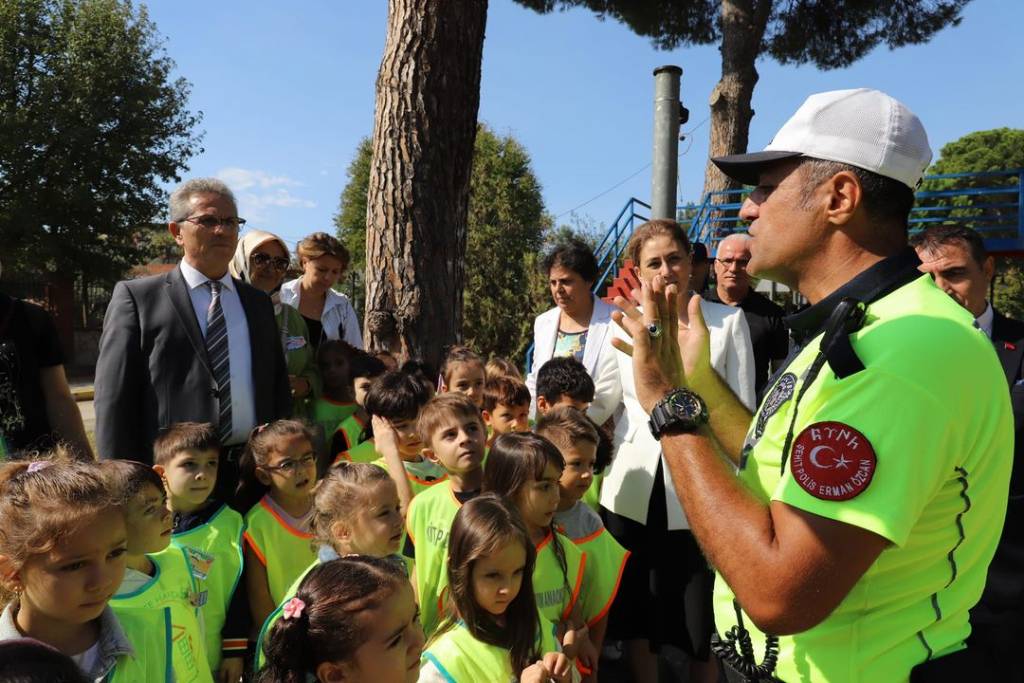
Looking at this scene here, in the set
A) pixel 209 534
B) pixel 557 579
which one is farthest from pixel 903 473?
pixel 209 534

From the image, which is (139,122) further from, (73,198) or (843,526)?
(843,526)

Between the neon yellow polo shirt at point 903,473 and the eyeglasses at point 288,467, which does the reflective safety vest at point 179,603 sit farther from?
the neon yellow polo shirt at point 903,473

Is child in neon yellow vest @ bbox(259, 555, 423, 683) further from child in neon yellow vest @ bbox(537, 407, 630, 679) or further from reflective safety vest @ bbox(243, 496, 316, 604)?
child in neon yellow vest @ bbox(537, 407, 630, 679)

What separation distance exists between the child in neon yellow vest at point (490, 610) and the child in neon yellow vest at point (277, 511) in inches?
30.9

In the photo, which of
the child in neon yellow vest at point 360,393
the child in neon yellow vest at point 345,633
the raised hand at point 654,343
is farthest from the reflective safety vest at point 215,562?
the raised hand at point 654,343

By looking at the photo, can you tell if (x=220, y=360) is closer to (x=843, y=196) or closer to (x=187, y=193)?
(x=187, y=193)

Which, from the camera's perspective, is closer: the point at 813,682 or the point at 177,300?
the point at 813,682

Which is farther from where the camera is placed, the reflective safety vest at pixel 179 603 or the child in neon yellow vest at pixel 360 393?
the child in neon yellow vest at pixel 360 393

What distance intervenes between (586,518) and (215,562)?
57.6 inches

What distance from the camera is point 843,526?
114cm

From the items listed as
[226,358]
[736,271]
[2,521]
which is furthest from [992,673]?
[736,271]

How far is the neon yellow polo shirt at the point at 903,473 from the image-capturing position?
44.7 inches

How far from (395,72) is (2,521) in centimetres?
371

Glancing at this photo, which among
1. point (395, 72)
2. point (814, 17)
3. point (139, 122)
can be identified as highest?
point (814, 17)
